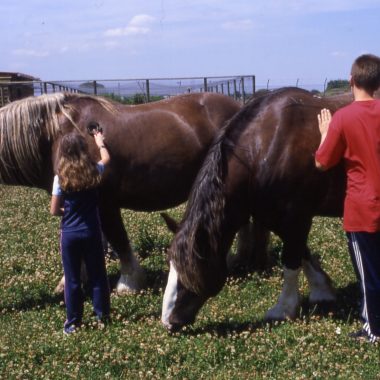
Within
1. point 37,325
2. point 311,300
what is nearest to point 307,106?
point 311,300

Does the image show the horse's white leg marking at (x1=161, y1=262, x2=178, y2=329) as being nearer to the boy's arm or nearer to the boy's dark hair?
the boy's arm

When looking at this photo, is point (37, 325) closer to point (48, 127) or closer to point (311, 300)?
point (48, 127)

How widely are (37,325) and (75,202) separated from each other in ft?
3.68

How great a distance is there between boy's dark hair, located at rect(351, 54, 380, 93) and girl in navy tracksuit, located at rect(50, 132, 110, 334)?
2138mm

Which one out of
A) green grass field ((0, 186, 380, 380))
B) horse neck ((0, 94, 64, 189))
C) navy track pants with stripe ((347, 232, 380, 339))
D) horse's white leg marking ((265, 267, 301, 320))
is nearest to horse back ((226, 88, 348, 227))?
horse's white leg marking ((265, 267, 301, 320))

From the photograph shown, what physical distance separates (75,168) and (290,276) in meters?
1.95

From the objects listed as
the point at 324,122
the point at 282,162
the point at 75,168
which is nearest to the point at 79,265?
the point at 75,168

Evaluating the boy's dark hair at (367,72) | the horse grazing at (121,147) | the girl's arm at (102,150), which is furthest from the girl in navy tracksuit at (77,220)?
the boy's dark hair at (367,72)

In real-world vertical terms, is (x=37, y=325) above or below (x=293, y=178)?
below

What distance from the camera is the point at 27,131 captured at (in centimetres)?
709

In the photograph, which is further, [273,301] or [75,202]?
[273,301]

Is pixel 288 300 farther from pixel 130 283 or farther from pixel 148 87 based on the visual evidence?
pixel 148 87

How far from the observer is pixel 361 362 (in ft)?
16.5

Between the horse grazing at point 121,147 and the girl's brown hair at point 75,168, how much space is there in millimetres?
1070
